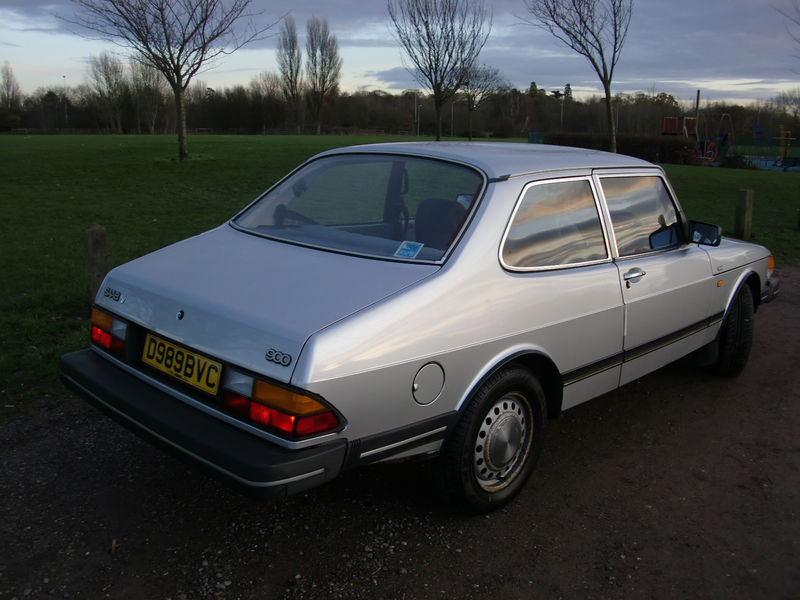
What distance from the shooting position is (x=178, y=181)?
57.4 feet

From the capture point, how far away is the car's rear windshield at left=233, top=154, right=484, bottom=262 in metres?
3.14

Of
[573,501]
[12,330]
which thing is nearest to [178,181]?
[12,330]

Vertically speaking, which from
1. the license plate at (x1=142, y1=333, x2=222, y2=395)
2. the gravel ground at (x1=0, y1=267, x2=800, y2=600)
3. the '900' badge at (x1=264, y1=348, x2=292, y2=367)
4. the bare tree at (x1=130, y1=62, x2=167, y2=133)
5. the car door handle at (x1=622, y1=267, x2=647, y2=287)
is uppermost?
the bare tree at (x1=130, y1=62, x2=167, y2=133)

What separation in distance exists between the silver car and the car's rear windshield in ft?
0.04

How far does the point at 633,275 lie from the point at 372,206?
4.88ft

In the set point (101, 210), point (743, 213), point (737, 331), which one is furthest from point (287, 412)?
point (101, 210)

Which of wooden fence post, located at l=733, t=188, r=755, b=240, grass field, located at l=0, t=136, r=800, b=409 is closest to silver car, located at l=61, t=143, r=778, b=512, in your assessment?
grass field, located at l=0, t=136, r=800, b=409

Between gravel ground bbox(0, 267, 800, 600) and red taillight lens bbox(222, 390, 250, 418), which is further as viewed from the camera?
gravel ground bbox(0, 267, 800, 600)

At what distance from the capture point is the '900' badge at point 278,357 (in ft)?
7.89

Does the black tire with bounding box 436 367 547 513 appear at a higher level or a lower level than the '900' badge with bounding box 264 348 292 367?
lower

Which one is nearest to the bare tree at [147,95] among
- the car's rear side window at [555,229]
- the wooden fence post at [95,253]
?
the wooden fence post at [95,253]

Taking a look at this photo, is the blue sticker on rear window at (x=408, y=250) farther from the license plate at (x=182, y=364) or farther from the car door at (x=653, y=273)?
the car door at (x=653, y=273)

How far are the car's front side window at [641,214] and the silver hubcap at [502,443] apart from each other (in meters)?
1.20

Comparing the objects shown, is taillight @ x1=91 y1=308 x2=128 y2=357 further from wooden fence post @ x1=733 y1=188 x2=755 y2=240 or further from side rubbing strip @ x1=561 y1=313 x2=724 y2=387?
wooden fence post @ x1=733 y1=188 x2=755 y2=240
